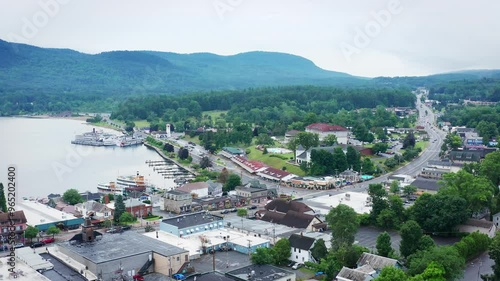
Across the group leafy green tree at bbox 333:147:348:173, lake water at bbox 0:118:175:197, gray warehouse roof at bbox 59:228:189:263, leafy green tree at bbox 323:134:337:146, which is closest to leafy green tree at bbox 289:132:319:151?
leafy green tree at bbox 323:134:337:146

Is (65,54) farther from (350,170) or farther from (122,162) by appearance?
(350,170)

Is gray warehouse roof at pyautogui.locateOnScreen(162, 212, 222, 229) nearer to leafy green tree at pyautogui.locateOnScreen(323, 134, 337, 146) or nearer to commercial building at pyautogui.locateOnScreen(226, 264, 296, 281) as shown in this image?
commercial building at pyautogui.locateOnScreen(226, 264, 296, 281)

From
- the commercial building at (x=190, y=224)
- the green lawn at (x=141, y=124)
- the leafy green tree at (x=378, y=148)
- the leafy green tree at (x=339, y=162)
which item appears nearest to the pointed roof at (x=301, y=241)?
the commercial building at (x=190, y=224)

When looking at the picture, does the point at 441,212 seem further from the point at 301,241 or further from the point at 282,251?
the point at 282,251

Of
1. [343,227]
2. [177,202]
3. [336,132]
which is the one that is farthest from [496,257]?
[336,132]

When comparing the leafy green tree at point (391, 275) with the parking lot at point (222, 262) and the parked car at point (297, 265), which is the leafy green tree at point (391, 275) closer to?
the parked car at point (297, 265)

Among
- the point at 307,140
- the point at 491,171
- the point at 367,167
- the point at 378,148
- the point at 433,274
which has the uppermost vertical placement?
the point at 307,140

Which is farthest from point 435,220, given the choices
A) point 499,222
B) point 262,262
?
point 262,262
